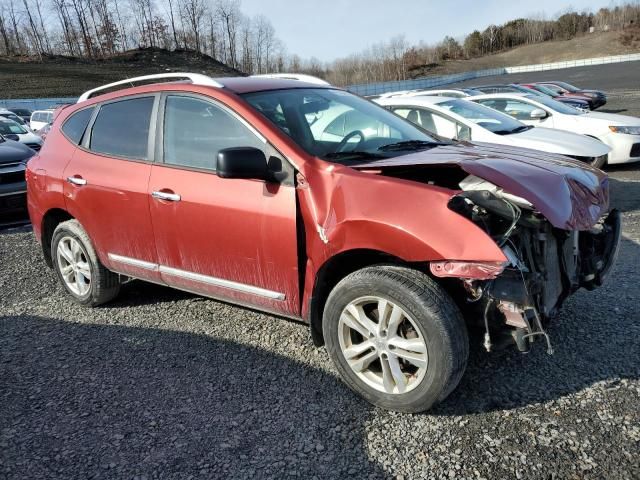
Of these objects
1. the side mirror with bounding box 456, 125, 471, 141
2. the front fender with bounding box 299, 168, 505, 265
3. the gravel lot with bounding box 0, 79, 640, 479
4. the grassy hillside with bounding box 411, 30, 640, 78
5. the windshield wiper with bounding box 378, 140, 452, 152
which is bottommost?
the grassy hillside with bounding box 411, 30, 640, 78

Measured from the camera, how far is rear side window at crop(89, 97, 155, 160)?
12.4 feet

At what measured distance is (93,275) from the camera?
169 inches

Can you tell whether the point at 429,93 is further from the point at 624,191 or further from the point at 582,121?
the point at 624,191

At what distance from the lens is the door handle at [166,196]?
3.41m

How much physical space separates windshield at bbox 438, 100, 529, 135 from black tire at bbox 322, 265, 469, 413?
5571 mm

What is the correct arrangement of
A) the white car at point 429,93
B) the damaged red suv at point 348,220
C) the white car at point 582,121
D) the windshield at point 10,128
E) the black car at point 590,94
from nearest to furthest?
1. the damaged red suv at point 348,220
2. the white car at point 582,121
3. the white car at point 429,93
4. the windshield at point 10,128
5. the black car at point 590,94

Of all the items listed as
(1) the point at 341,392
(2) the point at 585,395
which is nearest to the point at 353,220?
(1) the point at 341,392

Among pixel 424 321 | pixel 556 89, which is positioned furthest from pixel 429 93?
pixel 556 89

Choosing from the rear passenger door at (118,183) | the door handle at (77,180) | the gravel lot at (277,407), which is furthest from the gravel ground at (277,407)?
the door handle at (77,180)

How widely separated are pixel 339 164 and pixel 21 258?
4727 mm

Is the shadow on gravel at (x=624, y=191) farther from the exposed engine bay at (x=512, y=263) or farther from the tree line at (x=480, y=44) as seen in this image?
the tree line at (x=480, y=44)

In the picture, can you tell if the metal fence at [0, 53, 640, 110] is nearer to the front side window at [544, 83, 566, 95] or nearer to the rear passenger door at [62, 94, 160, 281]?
the front side window at [544, 83, 566, 95]

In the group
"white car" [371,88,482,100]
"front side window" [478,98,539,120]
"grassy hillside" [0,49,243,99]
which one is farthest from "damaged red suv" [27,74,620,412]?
"grassy hillside" [0,49,243,99]

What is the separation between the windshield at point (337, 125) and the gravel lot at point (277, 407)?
137 cm
